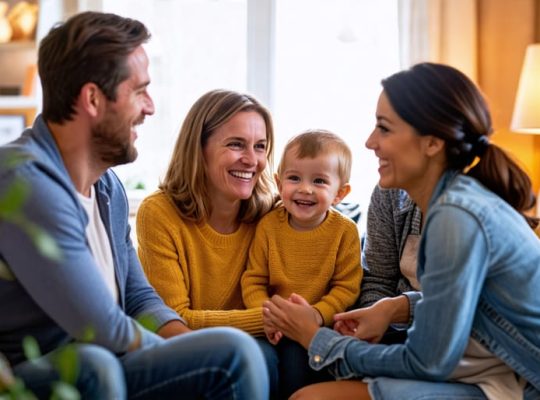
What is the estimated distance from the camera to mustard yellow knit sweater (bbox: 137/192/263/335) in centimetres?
215

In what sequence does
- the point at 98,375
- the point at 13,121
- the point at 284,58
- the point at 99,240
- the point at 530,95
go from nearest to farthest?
the point at 98,375 → the point at 99,240 → the point at 530,95 → the point at 284,58 → the point at 13,121

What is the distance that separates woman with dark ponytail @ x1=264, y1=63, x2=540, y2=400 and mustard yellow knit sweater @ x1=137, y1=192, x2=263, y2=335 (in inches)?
15.5

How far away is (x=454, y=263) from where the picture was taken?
1.58 m

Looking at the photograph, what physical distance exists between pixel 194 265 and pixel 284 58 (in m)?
2.17

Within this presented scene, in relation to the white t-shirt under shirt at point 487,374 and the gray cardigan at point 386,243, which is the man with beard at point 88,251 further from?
the gray cardigan at point 386,243

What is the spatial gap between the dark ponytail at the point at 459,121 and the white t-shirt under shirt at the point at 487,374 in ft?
1.03

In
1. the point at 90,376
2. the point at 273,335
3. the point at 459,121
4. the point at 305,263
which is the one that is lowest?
the point at 273,335

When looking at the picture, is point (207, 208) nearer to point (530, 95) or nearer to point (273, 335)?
point (273, 335)

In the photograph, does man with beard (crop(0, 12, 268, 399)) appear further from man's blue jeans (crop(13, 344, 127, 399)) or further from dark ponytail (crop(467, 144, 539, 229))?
dark ponytail (crop(467, 144, 539, 229))

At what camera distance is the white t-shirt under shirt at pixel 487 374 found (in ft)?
5.54

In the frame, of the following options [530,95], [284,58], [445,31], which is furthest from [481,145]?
[284,58]

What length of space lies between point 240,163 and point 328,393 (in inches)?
27.5

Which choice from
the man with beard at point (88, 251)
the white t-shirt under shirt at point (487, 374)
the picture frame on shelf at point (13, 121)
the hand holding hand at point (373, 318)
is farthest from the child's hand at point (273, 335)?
the picture frame on shelf at point (13, 121)

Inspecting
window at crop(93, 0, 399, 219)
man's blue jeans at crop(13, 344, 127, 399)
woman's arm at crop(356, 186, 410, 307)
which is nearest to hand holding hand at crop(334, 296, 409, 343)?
woman's arm at crop(356, 186, 410, 307)
